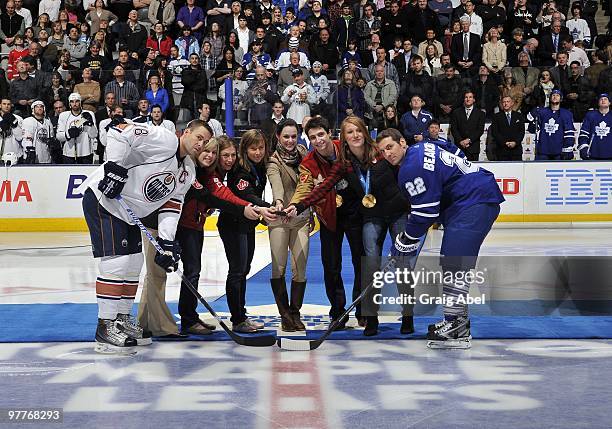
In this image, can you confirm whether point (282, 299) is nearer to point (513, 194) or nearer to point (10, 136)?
point (513, 194)

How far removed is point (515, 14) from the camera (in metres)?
17.1

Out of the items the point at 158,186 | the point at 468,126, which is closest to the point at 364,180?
the point at 158,186

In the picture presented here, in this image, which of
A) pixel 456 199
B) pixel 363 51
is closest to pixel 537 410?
pixel 456 199

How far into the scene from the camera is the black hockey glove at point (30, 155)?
45.1 feet

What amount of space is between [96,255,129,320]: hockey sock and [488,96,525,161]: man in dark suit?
29.4 feet

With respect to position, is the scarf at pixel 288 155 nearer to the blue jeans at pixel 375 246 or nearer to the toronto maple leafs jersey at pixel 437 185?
the blue jeans at pixel 375 246

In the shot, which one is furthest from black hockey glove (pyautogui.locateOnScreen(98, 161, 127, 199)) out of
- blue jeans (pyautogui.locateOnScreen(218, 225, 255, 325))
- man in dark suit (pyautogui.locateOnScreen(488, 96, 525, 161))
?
man in dark suit (pyautogui.locateOnScreen(488, 96, 525, 161))

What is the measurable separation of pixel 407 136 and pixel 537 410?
367 inches

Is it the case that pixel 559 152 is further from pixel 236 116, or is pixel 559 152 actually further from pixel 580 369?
pixel 580 369

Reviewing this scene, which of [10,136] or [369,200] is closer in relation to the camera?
[369,200]

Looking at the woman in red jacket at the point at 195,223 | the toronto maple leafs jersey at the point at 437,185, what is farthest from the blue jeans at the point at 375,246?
the woman in red jacket at the point at 195,223

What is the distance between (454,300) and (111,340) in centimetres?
217

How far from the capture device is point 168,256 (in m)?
6.04

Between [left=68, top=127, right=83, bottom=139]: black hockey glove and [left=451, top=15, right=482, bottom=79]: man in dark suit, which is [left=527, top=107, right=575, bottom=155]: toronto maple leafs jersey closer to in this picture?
[left=451, top=15, right=482, bottom=79]: man in dark suit
